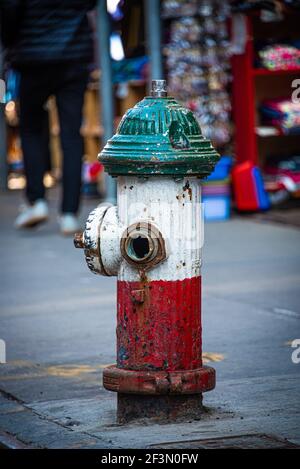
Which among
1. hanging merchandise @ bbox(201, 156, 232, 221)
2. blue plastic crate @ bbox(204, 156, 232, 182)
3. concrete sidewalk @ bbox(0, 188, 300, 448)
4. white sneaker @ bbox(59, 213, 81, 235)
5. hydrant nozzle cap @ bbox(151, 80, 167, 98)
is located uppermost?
hydrant nozzle cap @ bbox(151, 80, 167, 98)

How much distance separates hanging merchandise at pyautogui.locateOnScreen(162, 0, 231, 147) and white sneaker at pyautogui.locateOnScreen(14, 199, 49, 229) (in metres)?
2.02

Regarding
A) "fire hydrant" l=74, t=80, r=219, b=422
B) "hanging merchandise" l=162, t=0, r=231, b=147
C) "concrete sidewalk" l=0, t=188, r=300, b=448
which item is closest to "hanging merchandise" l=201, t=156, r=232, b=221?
"concrete sidewalk" l=0, t=188, r=300, b=448

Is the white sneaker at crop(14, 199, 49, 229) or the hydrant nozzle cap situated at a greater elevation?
the hydrant nozzle cap

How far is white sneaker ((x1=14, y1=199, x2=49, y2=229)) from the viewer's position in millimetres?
10445

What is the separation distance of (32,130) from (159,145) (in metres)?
5.84

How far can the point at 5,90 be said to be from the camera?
1482 centimetres

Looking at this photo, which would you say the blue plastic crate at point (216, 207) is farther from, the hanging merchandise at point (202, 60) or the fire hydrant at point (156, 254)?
the fire hydrant at point (156, 254)

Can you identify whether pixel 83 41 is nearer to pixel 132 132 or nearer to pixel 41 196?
pixel 41 196

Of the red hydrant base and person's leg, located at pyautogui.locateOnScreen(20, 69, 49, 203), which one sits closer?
the red hydrant base

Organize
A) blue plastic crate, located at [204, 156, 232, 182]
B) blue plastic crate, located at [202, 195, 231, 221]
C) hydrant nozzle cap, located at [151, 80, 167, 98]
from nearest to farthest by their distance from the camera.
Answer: hydrant nozzle cap, located at [151, 80, 167, 98] < blue plastic crate, located at [204, 156, 232, 182] < blue plastic crate, located at [202, 195, 231, 221]

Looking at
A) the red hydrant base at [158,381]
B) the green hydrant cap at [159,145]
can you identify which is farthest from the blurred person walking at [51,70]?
the red hydrant base at [158,381]

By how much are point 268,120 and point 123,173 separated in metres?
7.43

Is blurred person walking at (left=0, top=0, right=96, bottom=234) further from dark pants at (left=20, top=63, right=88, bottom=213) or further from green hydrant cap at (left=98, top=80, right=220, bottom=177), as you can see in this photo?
green hydrant cap at (left=98, top=80, right=220, bottom=177)

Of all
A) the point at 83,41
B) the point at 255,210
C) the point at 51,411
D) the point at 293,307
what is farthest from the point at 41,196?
the point at 51,411
